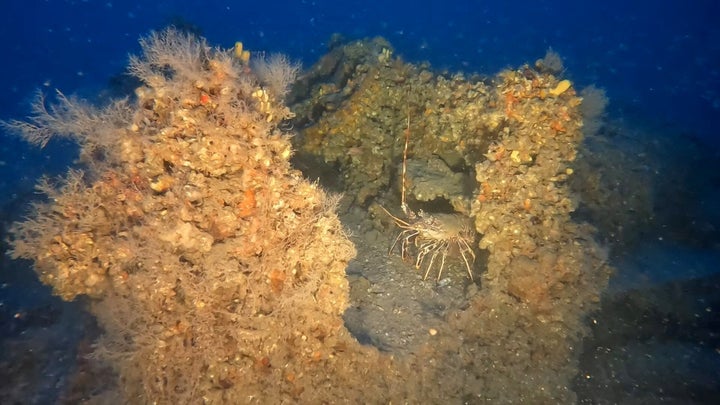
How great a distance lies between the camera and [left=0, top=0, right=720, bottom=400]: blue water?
39.9 feet

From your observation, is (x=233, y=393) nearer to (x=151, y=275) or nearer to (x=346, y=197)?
(x=151, y=275)

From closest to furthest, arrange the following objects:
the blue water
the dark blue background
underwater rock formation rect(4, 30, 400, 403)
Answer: underwater rock formation rect(4, 30, 400, 403) → the blue water → the dark blue background

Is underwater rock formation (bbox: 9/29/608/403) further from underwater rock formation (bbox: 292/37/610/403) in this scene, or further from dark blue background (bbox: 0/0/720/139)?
dark blue background (bbox: 0/0/720/139)

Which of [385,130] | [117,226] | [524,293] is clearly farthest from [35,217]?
[524,293]

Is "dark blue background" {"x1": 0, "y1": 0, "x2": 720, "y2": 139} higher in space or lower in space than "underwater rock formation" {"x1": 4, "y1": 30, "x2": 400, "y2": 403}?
higher

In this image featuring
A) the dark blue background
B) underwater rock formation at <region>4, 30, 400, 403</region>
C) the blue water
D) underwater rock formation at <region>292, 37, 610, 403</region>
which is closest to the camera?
underwater rock formation at <region>4, 30, 400, 403</region>

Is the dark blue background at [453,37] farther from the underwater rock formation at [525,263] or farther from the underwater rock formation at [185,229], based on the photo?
the underwater rock formation at [185,229]

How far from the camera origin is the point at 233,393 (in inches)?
165

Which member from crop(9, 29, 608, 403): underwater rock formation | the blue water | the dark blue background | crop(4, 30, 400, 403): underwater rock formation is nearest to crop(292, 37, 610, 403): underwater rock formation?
crop(9, 29, 608, 403): underwater rock formation

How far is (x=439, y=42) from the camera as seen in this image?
3338cm

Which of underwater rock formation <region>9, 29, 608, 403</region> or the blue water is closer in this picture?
underwater rock formation <region>9, 29, 608, 403</region>

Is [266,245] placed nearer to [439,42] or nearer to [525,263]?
[525,263]

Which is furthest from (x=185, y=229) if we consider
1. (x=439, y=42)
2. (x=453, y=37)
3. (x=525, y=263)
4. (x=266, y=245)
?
(x=453, y=37)

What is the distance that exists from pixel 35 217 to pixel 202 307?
196cm
